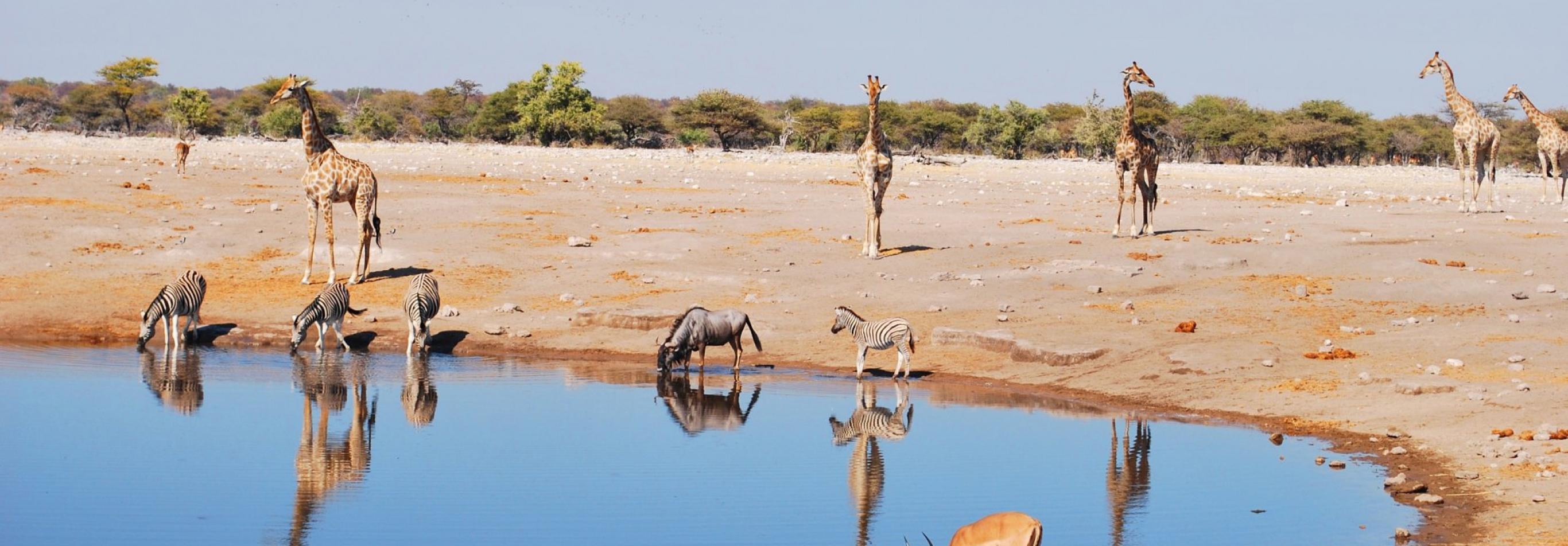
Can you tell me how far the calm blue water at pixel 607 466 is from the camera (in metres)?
10.3

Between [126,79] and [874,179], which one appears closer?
[874,179]

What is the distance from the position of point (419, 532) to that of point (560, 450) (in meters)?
2.92

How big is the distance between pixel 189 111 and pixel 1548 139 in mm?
50530

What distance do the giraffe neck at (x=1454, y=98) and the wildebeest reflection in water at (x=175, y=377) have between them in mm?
23164

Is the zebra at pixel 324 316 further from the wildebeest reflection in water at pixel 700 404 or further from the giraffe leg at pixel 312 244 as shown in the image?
the wildebeest reflection in water at pixel 700 404

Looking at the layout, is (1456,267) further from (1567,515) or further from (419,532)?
(419,532)

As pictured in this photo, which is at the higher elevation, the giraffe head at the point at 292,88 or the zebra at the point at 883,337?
the giraffe head at the point at 292,88

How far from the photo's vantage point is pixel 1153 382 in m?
16.2

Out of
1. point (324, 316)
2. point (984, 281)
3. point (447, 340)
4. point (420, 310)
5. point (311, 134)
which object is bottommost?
point (447, 340)

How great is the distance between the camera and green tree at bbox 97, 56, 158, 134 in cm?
7244

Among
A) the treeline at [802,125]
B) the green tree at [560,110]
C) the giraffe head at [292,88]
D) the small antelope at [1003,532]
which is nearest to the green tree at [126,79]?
the treeline at [802,125]

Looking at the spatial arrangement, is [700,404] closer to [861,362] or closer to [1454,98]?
[861,362]

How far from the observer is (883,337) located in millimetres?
16906

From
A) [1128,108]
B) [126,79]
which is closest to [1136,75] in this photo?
[1128,108]
